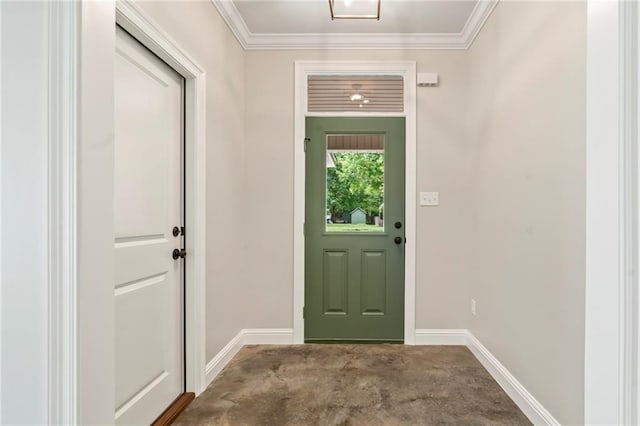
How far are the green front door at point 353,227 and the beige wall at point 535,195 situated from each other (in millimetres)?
706

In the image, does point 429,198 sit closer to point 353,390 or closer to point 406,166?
point 406,166

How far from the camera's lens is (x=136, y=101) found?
171 cm

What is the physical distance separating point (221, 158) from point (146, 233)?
0.93 meters

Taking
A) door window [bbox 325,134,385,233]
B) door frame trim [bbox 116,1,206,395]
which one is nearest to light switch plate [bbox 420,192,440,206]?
door window [bbox 325,134,385,233]

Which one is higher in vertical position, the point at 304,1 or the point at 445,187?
the point at 304,1

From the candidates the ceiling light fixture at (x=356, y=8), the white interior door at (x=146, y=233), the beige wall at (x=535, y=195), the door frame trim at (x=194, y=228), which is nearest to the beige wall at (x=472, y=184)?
the beige wall at (x=535, y=195)

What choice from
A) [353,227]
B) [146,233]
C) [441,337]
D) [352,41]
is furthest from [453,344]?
[352,41]

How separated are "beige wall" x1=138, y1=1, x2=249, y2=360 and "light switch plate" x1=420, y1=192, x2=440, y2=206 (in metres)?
1.55

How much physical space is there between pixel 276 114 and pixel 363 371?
219 centimetres

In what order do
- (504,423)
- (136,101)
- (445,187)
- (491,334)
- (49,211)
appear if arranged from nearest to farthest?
(49,211)
(136,101)
(504,423)
(491,334)
(445,187)

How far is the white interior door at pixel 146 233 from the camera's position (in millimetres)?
1607

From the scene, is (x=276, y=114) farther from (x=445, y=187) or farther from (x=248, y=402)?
(x=248, y=402)

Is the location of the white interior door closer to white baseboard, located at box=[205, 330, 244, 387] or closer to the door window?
white baseboard, located at box=[205, 330, 244, 387]

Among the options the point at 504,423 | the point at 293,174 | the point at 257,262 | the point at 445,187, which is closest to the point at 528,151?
the point at 445,187
